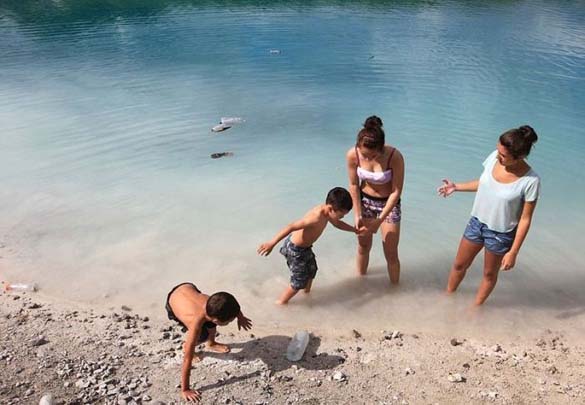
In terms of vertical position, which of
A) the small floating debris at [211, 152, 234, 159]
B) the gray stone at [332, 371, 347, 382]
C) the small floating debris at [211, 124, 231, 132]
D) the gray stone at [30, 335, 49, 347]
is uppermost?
the gray stone at [30, 335, 49, 347]

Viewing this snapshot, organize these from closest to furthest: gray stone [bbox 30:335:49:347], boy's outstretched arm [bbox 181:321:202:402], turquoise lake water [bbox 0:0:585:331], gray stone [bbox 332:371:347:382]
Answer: boy's outstretched arm [bbox 181:321:202:402] < gray stone [bbox 332:371:347:382] < gray stone [bbox 30:335:49:347] < turquoise lake water [bbox 0:0:585:331]

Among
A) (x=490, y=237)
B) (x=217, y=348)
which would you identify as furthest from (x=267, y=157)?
(x=490, y=237)

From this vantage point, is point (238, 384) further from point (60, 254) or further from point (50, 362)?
point (60, 254)

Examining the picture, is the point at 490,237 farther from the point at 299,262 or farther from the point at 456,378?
the point at 299,262

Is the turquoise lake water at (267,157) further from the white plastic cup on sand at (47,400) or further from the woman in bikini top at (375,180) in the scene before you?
the white plastic cup on sand at (47,400)

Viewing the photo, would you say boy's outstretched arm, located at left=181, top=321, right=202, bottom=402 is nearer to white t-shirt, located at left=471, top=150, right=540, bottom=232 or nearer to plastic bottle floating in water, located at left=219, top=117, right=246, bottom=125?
white t-shirt, located at left=471, top=150, right=540, bottom=232

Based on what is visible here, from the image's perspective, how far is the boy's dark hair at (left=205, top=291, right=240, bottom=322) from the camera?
362cm

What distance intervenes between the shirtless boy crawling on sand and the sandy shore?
0.63 feet

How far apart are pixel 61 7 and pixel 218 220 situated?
2624cm

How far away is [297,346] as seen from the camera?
14.6ft

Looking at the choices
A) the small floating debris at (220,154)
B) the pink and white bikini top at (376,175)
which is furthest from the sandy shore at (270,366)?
the small floating debris at (220,154)

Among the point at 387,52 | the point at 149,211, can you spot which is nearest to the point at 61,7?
the point at 387,52

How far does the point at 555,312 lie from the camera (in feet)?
17.1

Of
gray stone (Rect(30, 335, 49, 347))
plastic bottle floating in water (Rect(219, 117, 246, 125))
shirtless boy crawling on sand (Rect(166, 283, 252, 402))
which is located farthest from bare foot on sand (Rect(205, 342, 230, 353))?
plastic bottle floating in water (Rect(219, 117, 246, 125))
